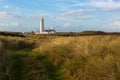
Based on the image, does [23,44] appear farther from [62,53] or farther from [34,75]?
[34,75]

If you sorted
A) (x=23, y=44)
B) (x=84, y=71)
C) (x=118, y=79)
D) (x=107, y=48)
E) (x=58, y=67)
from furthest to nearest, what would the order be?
(x=23, y=44) → (x=58, y=67) → (x=107, y=48) → (x=84, y=71) → (x=118, y=79)

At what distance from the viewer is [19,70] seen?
631 inches

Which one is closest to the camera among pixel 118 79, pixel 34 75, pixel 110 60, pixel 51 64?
pixel 118 79

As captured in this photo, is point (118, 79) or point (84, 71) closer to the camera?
point (118, 79)

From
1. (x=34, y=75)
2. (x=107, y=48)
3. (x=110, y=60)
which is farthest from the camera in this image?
(x=107, y=48)

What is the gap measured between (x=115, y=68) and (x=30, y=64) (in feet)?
22.4

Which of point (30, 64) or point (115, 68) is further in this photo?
point (30, 64)

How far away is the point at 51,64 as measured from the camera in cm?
1864

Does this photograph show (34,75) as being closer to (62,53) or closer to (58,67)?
(58,67)

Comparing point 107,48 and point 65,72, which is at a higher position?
point 107,48

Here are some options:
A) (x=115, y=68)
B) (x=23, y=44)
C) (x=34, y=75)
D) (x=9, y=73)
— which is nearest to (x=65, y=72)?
(x=34, y=75)

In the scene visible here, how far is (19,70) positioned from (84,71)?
3.59 m

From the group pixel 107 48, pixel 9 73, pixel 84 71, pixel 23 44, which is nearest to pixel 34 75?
pixel 9 73

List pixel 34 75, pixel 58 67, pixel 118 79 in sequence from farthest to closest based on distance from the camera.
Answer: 1. pixel 58 67
2. pixel 34 75
3. pixel 118 79
